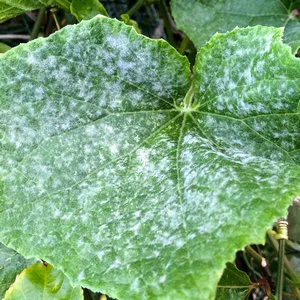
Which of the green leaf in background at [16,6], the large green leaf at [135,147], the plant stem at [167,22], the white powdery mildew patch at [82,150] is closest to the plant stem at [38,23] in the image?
the green leaf in background at [16,6]

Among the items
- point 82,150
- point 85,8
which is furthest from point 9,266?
point 85,8

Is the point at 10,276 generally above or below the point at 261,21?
below

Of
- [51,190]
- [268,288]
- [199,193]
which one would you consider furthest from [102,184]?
[268,288]

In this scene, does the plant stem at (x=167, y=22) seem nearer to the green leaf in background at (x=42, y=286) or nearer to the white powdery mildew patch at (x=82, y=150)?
the white powdery mildew patch at (x=82, y=150)

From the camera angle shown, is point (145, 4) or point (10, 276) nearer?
point (10, 276)

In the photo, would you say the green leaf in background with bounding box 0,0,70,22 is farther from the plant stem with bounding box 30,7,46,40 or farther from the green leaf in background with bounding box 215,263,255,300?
the green leaf in background with bounding box 215,263,255,300

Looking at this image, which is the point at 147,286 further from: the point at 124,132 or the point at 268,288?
the point at 268,288

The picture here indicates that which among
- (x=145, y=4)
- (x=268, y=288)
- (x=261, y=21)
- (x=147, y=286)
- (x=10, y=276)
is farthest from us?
(x=145, y=4)
